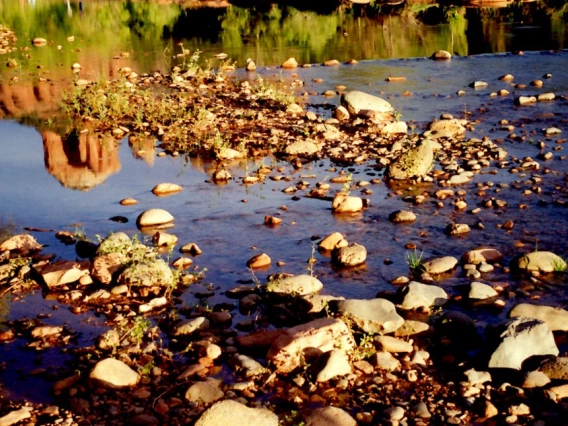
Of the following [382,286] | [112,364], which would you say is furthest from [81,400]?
[382,286]

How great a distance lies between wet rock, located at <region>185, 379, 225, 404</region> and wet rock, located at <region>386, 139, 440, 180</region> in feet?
15.3

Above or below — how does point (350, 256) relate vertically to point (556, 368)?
above

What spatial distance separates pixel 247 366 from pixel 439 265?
86.0 inches

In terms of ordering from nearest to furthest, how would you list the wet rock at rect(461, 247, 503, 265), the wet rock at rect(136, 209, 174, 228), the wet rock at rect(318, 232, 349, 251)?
the wet rock at rect(461, 247, 503, 265), the wet rock at rect(318, 232, 349, 251), the wet rock at rect(136, 209, 174, 228)

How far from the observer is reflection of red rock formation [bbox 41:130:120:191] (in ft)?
30.9

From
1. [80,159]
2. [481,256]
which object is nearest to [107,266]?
[481,256]

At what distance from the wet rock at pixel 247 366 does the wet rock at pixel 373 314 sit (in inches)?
30.9

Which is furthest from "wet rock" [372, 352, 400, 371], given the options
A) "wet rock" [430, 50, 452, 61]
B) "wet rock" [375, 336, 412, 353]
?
"wet rock" [430, 50, 452, 61]

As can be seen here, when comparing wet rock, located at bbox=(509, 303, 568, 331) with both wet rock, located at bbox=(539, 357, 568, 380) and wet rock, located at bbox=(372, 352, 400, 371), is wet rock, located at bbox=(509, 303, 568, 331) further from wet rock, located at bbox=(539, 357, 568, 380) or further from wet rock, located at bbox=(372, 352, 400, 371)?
wet rock, located at bbox=(372, 352, 400, 371)

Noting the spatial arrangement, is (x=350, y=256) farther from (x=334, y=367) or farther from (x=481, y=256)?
(x=334, y=367)

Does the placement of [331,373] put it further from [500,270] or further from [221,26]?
[221,26]

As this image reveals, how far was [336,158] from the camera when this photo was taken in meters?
9.54

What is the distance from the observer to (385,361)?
487cm

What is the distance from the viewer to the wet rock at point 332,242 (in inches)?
269
